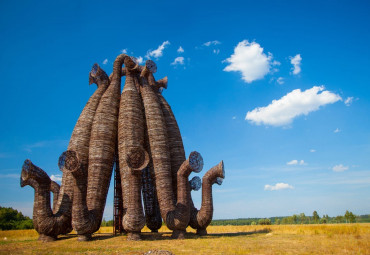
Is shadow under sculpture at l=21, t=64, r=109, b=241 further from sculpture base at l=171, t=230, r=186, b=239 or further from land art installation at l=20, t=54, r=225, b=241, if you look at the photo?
sculpture base at l=171, t=230, r=186, b=239

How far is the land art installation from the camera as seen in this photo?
54.6ft

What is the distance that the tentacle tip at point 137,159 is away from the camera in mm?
16406

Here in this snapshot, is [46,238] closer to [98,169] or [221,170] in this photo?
[98,169]

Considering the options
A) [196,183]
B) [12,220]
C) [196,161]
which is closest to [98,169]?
[196,161]

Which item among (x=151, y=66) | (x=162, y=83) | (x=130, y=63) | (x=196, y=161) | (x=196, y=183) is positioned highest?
(x=151, y=66)

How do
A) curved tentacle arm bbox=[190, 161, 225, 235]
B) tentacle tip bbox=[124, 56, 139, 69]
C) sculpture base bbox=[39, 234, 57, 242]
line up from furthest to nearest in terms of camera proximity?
1. tentacle tip bbox=[124, 56, 139, 69]
2. curved tentacle arm bbox=[190, 161, 225, 235]
3. sculpture base bbox=[39, 234, 57, 242]

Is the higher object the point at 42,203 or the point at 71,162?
the point at 71,162

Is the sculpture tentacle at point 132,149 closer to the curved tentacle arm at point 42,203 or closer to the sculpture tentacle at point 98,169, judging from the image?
the sculpture tentacle at point 98,169

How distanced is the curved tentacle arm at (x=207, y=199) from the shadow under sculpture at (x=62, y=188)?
899cm

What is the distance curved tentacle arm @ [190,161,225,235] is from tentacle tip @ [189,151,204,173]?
1.66 m

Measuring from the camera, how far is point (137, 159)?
16.6 meters

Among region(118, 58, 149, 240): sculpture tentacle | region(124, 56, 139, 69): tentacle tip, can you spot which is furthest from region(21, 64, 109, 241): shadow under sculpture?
region(118, 58, 149, 240): sculpture tentacle

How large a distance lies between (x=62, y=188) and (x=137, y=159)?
7.81 meters

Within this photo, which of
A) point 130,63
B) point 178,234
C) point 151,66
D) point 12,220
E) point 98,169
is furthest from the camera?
point 12,220
